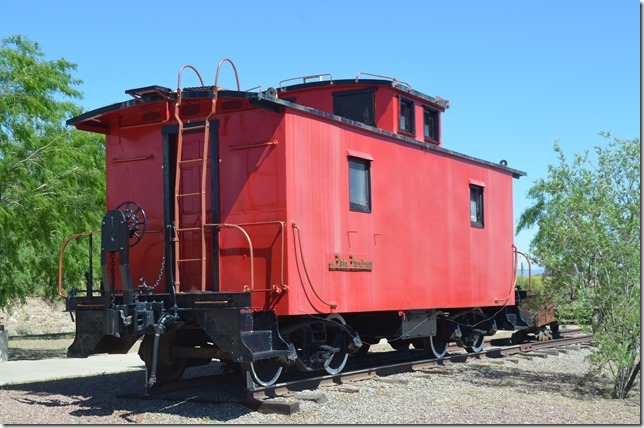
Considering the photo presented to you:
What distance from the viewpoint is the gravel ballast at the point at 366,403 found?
349 inches

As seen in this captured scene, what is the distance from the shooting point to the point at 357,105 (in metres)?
13.4

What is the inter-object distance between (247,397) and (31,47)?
1111 cm

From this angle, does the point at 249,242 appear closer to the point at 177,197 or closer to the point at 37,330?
the point at 177,197

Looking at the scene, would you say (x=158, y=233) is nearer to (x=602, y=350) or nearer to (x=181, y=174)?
(x=181, y=174)

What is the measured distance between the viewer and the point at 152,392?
33.9 feet

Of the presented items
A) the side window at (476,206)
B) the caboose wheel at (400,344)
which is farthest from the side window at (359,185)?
the caboose wheel at (400,344)

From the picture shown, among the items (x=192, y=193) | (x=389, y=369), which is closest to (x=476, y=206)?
(x=389, y=369)

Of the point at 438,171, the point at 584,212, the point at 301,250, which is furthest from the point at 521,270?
the point at 301,250

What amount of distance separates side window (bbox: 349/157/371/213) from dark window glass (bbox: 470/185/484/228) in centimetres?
349

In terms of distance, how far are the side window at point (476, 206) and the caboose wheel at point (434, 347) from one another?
2.11 meters

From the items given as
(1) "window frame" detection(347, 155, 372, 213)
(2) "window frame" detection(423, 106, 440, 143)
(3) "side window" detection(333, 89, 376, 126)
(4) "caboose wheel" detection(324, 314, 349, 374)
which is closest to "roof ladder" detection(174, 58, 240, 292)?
(1) "window frame" detection(347, 155, 372, 213)

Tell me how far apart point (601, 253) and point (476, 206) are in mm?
3982

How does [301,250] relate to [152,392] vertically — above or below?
above

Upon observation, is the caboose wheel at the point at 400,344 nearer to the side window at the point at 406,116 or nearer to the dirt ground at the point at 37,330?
the side window at the point at 406,116
